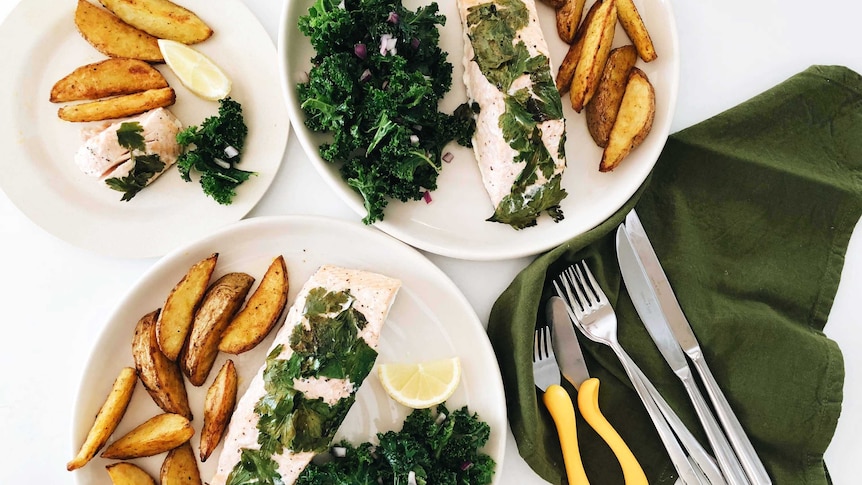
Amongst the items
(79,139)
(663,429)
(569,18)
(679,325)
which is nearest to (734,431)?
(663,429)

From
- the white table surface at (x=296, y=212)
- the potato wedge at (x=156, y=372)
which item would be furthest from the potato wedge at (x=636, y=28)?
the potato wedge at (x=156, y=372)

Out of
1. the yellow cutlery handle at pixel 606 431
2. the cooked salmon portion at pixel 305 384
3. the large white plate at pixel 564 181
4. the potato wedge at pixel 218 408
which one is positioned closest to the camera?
the cooked salmon portion at pixel 305 384

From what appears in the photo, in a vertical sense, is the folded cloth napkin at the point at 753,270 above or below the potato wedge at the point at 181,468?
above

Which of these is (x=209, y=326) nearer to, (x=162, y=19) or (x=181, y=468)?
(x=181, y=468)

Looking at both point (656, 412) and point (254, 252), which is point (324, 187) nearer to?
point (254, 252)

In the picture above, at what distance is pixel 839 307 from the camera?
2.96 meters

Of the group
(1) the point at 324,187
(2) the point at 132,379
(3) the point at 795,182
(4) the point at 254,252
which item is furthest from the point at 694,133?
(2) the point at 132,379

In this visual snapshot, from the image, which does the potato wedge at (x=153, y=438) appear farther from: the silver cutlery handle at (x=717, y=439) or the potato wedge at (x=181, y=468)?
the silver cutlery handle at (x=717, y=439)

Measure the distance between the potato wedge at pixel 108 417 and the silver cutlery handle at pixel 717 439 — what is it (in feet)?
7.57

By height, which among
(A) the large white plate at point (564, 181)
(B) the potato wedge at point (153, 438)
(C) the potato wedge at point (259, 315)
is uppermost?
(A) the large white plate at point (564, 181)

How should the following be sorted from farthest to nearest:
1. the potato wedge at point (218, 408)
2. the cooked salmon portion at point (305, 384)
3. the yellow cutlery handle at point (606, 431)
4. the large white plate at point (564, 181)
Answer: the large white plate at point (564, 181), the yellow cutlery handle at point (606, 431), the potato wedge at point (218, 408), the cooked salmon portion at point (305, 384)

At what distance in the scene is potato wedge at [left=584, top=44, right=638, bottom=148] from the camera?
2707 mm

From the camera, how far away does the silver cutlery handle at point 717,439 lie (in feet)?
8.80

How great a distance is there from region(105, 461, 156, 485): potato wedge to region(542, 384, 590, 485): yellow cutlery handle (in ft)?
5.50
